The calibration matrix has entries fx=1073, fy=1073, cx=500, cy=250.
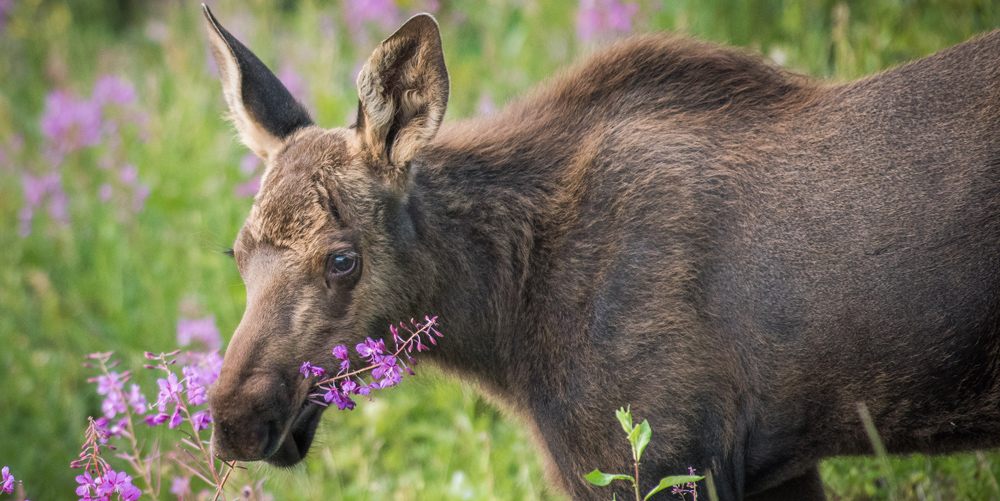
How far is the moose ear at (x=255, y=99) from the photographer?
163 inches

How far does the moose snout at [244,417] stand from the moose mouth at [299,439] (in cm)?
18

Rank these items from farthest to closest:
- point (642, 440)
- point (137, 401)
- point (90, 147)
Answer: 1. point (90, 147)
2. point (137, 401)
3. point (642, 440)

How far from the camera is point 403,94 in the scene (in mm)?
3881

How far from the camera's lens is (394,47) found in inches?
147

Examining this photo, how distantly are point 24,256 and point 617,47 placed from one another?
5.43 m

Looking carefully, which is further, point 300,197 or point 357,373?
point 300,197

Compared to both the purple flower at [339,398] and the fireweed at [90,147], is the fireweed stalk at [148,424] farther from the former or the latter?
the fireweed at [90,147]

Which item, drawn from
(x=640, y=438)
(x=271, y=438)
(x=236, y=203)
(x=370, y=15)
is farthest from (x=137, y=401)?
(x=370, y=15)

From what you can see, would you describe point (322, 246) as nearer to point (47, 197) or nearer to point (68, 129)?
point (47, 197)

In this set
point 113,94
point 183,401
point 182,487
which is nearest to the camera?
point 183,401

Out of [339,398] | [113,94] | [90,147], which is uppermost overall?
[113,94]

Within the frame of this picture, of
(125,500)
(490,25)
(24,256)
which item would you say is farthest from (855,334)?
(24,256)

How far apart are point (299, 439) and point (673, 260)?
4.76 feet

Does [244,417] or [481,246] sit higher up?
[481,246]
